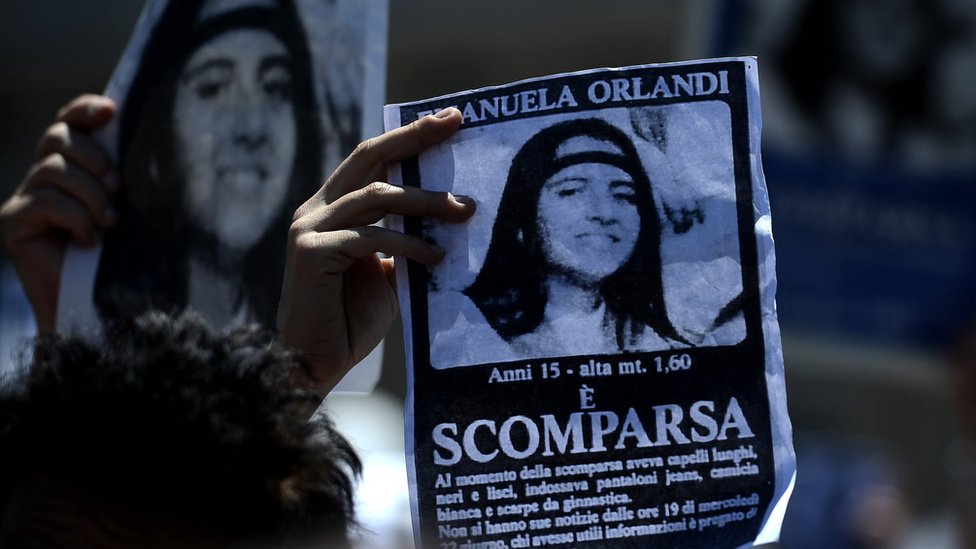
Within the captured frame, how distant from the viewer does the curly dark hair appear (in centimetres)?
112

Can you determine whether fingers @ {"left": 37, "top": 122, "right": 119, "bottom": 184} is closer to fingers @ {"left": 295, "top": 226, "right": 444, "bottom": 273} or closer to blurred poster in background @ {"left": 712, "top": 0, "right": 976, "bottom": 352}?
fingers @ {"left": 295, "top": 226, "right": 444, "bottom": 273}

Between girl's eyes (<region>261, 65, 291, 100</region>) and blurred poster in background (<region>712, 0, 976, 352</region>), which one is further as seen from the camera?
blurred poster in background (<region>712, 0, 976, 352</region>)

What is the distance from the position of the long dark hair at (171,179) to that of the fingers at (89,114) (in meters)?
0.03

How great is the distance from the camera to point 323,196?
5.43 ft

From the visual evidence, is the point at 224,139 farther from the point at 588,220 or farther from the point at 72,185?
the point at 588,220

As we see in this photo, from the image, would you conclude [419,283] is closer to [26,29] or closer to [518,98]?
[518,98]

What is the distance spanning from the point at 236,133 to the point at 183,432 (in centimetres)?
102

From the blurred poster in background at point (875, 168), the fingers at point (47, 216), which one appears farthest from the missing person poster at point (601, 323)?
the blurred poster in background at point (875, 168)

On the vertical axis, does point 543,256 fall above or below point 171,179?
below

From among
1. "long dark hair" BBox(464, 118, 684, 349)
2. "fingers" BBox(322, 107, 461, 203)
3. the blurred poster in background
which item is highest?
the blurred poster in background

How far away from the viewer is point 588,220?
1521 millimetres

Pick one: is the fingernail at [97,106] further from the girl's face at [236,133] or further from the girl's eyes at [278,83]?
the girl's eyes at [278,83]

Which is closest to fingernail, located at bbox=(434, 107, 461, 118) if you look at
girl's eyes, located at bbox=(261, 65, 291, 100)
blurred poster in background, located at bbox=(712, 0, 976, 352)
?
girl's eyes, located at bbox=(261, 65, 291, 100)

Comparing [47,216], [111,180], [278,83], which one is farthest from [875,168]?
[47,216]
